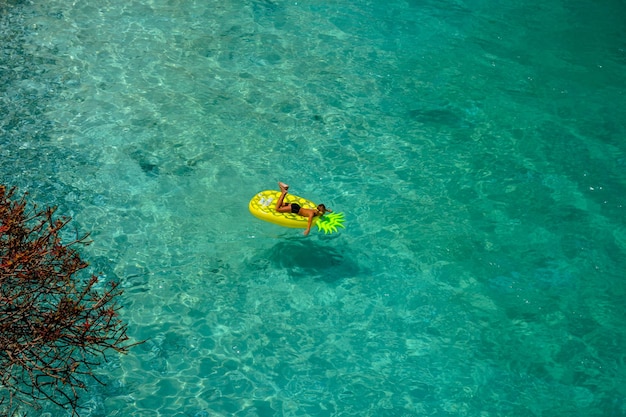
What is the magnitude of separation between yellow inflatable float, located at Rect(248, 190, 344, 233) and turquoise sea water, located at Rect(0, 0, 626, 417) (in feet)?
1.37

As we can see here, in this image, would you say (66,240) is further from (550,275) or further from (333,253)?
(550,275)

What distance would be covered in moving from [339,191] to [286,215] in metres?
1.38

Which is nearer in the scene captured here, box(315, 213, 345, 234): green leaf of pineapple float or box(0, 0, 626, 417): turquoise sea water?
box(0, 0, 626, 417): turquoise sea water

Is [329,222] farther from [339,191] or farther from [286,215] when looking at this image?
[339,191]

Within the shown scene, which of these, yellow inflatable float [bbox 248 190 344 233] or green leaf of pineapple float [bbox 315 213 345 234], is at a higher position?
green leaf of pineapple float [bbox 315 213 345 234]

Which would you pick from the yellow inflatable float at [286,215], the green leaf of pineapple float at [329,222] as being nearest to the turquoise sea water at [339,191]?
the yellow inflatable float at [286,215]

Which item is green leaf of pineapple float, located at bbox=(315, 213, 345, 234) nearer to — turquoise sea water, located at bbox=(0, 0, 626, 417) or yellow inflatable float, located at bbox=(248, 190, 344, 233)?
yellow inflatable float, located at bbox=(248, 190, 344, 233)

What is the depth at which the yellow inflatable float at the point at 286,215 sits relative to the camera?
7242mm

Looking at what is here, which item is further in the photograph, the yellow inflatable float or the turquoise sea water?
the yellow inflatable float

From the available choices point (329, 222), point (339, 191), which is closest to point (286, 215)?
point (329, 222)

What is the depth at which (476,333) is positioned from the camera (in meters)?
7.09

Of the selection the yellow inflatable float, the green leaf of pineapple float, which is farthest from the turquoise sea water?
the green leaf of pineapple float

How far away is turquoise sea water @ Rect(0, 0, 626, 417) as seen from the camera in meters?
6.64

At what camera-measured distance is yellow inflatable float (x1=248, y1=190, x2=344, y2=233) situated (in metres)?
7.24
